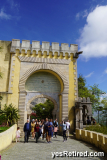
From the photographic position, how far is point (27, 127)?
360 inches

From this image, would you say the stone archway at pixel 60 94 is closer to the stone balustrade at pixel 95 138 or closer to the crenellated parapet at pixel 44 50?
the crenellated parapet at pixel 44 50

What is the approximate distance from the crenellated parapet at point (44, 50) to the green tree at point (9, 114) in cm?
544

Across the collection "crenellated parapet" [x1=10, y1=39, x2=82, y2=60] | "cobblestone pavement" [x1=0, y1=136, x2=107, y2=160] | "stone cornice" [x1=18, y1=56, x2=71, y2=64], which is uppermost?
"crenellated parapet" [x1=10, y1=39, x2=82, y2=60]

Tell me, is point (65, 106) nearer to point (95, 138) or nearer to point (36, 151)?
point (95, 138)

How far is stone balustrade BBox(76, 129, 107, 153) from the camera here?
6921 millimetres

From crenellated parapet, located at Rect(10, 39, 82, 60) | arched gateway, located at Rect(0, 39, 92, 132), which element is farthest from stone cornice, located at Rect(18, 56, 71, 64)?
crenellated parapet, located at Rect(10, 39, 82, 60)

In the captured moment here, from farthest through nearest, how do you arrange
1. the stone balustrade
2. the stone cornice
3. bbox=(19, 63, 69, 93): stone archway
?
1. the stone cornice
2. bbox=(19, 63, 69, 93): stone archway
3. the stone balustrade

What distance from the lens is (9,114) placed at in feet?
38.9

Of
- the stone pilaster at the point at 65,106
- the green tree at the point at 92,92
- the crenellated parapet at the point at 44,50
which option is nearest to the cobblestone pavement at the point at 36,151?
the stone pilaster at the point at 65,106

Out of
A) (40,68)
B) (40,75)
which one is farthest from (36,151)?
(40,75)

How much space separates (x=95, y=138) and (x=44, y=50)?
31.4 ft

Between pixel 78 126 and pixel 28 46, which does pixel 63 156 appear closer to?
pixel 78 126

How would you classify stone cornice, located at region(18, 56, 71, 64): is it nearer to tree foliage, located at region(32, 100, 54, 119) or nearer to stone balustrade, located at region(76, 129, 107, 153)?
stone balustrade, located at region(76, 129, 107, 153)

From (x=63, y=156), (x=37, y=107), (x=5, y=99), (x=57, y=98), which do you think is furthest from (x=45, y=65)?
(x=37, y=107)
